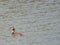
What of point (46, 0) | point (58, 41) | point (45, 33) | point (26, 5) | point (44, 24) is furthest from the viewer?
point (46, 0)

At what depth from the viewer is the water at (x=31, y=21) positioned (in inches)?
564

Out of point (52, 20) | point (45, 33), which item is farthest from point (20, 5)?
point (45, 33)

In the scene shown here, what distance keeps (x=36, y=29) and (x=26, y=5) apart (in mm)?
4446

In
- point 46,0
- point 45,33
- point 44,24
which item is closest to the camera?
point 45,33

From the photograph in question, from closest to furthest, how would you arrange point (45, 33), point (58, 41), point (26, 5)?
point (58, 41)
point (45, 33)
point (26, 5)

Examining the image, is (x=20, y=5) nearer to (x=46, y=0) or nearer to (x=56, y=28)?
(x=46, y=0)

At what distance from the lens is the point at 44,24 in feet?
52.4

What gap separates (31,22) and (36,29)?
960mm

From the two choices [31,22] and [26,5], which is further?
[26,5]

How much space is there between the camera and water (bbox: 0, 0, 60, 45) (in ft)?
47.0

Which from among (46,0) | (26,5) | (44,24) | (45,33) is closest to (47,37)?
(45,33)

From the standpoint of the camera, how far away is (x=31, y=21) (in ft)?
54.3

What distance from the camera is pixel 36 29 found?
15500 mm

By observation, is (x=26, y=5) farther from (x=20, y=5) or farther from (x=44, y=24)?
(x=44, y=24)
